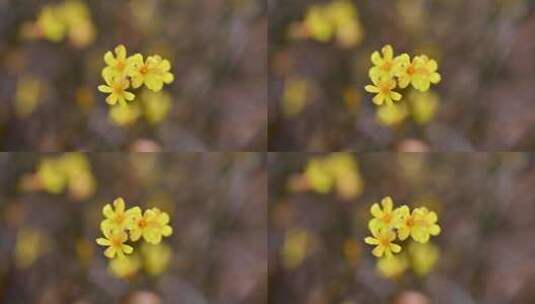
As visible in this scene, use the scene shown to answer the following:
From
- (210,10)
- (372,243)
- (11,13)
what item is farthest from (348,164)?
(11,13)

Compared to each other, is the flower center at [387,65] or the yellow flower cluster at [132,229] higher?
the flower center at [387,65]

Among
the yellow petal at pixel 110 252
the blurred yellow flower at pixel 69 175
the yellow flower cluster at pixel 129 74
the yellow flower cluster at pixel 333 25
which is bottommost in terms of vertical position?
the yellow petal at pixel 110 252

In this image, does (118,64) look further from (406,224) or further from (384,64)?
(406,224)

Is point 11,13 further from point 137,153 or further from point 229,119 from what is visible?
point 229,119

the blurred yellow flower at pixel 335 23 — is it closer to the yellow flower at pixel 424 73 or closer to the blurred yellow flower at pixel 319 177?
the yellow flower at pixel 424 73

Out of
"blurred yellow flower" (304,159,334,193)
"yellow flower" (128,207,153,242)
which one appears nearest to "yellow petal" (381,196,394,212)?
"blurred yellow flower" (304,159,334,193)

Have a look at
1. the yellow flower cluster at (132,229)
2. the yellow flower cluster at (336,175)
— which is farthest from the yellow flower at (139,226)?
the yellow flower cluster at (336,175)
